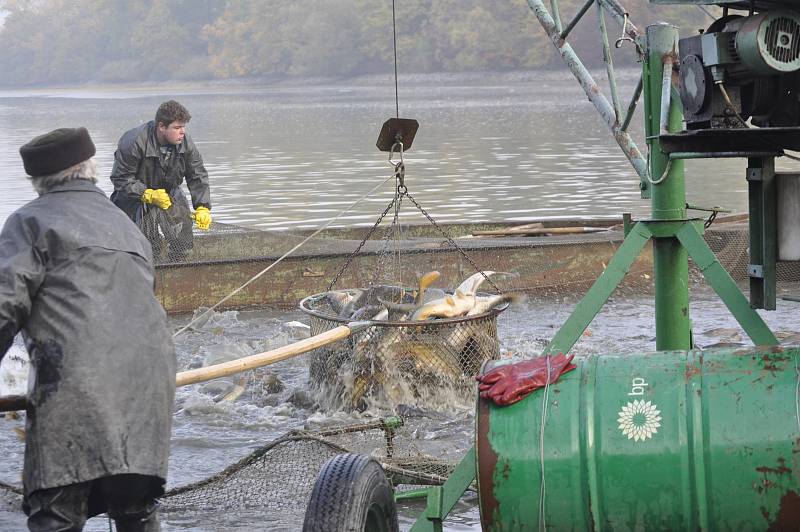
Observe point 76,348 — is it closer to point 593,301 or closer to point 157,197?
point 593,301

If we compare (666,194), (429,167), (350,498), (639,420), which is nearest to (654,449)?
(639,420)

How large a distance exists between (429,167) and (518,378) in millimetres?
Answer: 26273

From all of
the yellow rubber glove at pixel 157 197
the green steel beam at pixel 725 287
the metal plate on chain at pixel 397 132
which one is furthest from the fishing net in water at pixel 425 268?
the green steel beam at pixel 725 287

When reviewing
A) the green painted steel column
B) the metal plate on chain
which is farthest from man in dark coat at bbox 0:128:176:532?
the metal plate on chain

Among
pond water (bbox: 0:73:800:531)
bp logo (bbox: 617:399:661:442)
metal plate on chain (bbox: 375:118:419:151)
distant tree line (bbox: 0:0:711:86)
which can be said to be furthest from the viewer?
distant tree line (bbox: 0:0:711:86)

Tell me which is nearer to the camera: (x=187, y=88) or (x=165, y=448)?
(x=165, y=448)

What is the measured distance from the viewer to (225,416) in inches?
339

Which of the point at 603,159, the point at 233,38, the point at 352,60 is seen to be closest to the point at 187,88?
the point at 233,38

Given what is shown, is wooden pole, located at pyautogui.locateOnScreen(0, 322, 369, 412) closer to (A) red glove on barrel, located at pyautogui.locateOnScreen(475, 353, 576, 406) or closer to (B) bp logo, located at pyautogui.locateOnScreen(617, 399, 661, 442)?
(A) red glove on barrel, located at pyautogui.locateOnScreen(475, 353, 576, 406)

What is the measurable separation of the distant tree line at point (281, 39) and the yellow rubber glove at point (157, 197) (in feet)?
225

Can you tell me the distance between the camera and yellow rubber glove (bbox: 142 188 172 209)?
11406 millimetres

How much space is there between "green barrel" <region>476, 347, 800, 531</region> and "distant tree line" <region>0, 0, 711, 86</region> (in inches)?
2944

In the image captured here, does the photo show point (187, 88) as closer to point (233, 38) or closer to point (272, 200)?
point (233, 38)

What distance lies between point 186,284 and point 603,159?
21240 mm
